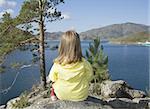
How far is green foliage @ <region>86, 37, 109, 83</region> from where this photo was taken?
33.8ft

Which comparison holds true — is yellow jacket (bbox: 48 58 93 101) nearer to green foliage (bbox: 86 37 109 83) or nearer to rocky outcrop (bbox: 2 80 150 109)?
rocky outcrop (bbox: 2 80 150 109)

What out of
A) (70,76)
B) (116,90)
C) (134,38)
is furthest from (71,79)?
(134,38)

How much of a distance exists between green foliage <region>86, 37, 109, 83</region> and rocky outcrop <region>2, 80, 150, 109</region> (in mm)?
308

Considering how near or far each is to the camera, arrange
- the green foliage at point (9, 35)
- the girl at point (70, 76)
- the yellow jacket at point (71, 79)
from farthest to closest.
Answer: the green foliage at point (9, 35), the yellow jacket at point (71, 79), the girl at point (70, 76)

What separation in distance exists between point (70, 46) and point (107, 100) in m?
5.00

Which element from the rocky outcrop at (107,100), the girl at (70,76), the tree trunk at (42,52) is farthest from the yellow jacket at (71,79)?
the tree trunk at (42,52)

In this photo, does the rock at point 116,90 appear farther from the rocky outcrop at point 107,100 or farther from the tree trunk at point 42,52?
the tree trunk at point 42,52

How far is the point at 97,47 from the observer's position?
10.5 metres

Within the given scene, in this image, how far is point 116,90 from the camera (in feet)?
33.7

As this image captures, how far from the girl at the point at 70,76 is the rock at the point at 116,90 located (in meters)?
5.36

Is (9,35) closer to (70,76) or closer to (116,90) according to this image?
(116,90)

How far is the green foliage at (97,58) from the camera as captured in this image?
406 inches

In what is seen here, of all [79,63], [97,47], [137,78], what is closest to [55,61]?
[79,63]

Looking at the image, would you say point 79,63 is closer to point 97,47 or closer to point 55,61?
point 55,61
